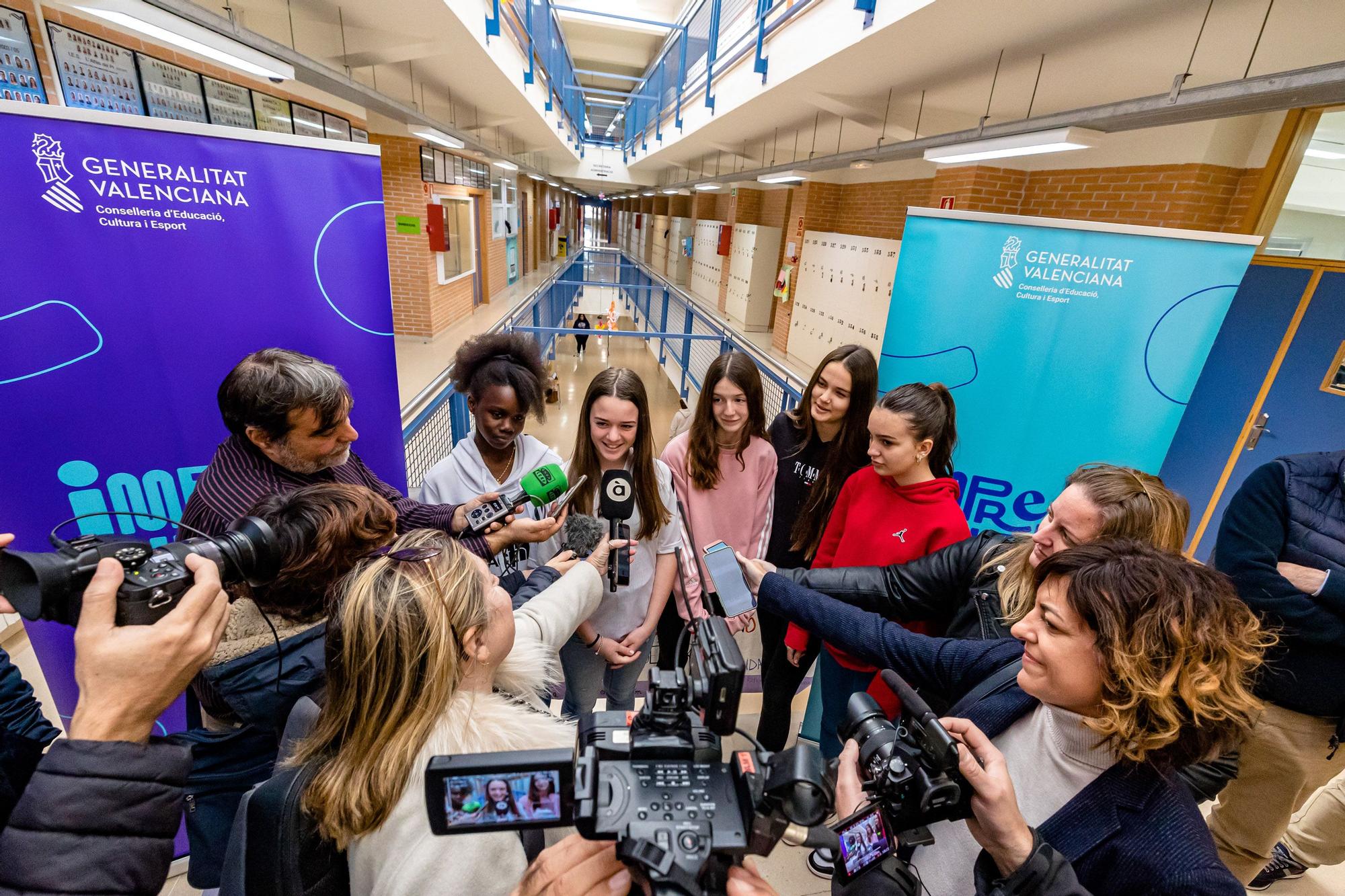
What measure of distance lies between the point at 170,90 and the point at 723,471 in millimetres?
4472

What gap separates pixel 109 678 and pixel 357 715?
0.96 ft

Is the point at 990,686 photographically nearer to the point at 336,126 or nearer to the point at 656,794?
the point at 656,794

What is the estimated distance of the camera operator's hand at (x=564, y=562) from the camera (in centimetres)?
160

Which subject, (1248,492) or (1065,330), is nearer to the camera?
(1248,492)

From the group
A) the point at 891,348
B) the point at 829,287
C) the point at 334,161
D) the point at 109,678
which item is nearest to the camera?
the point at 109,678

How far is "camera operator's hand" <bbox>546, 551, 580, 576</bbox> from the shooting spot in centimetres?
160

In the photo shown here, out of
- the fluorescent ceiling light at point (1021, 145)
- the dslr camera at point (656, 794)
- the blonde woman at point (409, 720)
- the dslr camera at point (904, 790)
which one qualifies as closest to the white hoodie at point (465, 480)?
the blonde woman at point (409, 720)

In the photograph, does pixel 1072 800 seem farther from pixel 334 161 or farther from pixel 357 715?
pixel 334 161

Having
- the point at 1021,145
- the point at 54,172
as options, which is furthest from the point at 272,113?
the point at 1021,145

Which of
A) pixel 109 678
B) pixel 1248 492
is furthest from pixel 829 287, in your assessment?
pixel 109 678

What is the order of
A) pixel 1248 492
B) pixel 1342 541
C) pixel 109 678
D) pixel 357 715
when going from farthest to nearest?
pixel 1248 492 < pixel 1342 541 < pixel 357 715 < pixel 109 678

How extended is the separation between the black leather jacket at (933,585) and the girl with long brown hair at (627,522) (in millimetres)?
487

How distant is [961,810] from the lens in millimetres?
830

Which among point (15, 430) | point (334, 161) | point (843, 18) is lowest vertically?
point (15, 430)
